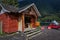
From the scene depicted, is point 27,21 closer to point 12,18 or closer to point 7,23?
point 12,18

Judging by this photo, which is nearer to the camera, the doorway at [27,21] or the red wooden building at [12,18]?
the red wooden building at [12,18]

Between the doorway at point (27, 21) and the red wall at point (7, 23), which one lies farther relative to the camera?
the doorway at point (27, 21)

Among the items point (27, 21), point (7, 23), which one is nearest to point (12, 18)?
point (7, 23)

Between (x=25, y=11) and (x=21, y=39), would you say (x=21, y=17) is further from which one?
(x=21, y=39)

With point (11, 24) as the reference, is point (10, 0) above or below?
above

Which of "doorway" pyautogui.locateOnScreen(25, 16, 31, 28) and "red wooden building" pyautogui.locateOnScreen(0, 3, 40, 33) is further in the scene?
"doorway" pyautogui.locateOnScreen(25, 16, 31, 28)

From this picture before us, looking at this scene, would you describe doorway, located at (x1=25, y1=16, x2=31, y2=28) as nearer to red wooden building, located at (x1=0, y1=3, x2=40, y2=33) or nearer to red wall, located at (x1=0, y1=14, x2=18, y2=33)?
red wooden building, located at (x1=0, y1=3, x2=40, y2=33)

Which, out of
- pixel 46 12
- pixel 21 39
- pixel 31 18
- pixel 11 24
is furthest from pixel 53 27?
pixel 46 12

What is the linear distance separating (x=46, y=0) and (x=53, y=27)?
35.7 meters

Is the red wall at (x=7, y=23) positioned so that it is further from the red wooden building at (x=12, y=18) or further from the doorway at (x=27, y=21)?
the doorway at (x=27, y=21)

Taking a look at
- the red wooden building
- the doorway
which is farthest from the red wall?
the doorway

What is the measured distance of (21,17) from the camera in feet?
68.3

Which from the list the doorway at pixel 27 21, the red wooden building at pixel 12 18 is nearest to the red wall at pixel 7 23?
the red wooden building at pixel 12 18

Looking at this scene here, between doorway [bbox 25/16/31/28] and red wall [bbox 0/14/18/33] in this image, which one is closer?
red wall [bbox 0/14/18/33]
